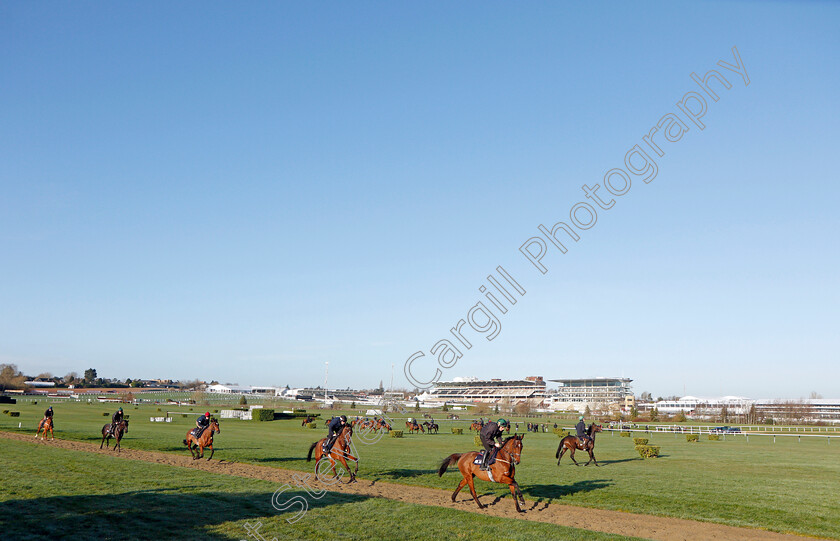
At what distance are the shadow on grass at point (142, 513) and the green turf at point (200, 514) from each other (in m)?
0.02

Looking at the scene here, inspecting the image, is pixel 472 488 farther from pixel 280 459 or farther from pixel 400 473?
pixel 280 459

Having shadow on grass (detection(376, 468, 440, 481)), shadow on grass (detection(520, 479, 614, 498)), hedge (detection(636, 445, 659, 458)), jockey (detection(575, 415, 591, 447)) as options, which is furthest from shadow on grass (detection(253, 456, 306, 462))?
hedge (detection(636, 445, 659, 458))

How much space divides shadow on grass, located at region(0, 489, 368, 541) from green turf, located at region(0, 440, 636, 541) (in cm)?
2

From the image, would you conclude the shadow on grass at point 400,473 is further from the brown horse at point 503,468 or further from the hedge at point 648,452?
the hedge at point 648,452

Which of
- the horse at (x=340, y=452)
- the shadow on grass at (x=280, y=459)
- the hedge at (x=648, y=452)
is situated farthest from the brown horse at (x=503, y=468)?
the hedge at (x=648, y=452)

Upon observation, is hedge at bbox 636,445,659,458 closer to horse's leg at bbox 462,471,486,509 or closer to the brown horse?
the brown horse

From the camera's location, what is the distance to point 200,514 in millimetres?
15195

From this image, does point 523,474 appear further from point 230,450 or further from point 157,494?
point 230,450

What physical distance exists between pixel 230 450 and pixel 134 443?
7541 mm

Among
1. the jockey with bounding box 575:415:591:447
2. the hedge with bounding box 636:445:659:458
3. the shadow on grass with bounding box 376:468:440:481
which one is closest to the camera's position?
the shadow on grass with bounding box 376:468:440:481

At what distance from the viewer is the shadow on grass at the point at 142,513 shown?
13031 millimetres

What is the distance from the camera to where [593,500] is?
19188mm

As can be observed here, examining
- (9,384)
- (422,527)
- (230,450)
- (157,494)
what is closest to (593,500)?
(422,527)

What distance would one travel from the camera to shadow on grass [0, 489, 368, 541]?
13031mm
